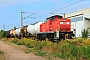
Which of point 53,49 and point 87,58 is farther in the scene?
point 53,49

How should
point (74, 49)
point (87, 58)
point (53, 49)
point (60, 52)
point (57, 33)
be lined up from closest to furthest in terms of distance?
point (87, 58), point (74, 49), point (60, 52), point (53, 49), point (57, 33)

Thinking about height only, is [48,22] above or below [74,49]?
above

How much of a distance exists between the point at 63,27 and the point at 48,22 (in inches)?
128

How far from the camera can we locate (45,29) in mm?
31469

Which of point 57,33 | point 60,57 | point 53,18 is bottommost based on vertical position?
point 60,57

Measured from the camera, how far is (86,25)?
5672 cm

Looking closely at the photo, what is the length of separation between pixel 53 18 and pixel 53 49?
11.7 m

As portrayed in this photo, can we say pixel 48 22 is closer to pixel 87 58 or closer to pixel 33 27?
pixel 33 27

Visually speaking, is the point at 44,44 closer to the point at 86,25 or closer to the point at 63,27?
the point at 63,27

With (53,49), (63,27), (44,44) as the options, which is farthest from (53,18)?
(53,49)

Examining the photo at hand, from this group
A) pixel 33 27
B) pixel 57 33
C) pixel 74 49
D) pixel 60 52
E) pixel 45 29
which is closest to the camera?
pixel 74 49

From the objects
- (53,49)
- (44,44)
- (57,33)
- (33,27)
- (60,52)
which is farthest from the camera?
(33,27)

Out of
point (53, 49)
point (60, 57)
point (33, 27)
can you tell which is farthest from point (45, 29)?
point (60, 57)

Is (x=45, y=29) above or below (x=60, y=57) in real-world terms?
above
